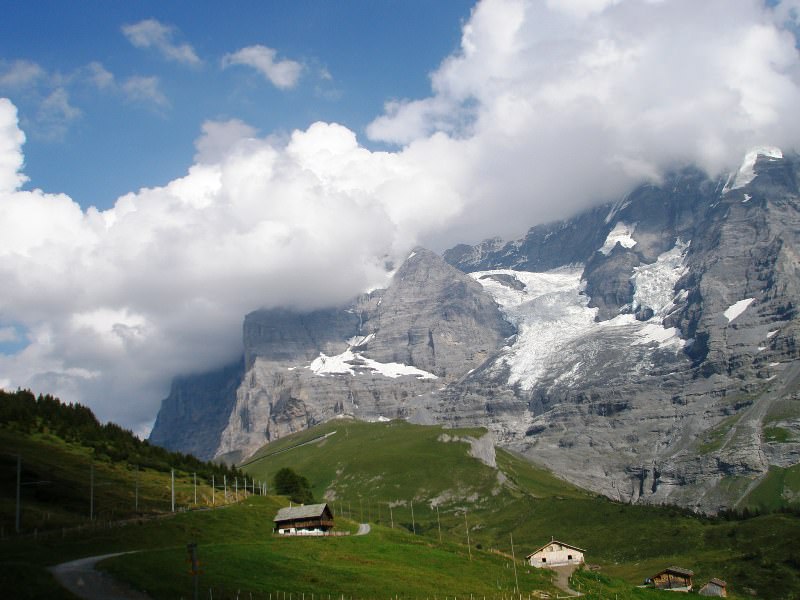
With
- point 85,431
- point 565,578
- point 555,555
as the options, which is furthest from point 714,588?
point 85,431

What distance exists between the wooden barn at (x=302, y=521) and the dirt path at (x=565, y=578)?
33517 mm

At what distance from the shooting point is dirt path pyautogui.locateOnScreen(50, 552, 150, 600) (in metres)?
59.5

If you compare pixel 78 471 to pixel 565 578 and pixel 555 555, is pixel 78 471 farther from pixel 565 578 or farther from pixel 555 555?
pixel 555 555

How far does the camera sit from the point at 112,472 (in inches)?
5113

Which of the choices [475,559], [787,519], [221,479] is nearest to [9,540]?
[475,559]

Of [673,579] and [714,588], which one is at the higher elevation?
[673,579]

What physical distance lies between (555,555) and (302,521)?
48072 millimetres

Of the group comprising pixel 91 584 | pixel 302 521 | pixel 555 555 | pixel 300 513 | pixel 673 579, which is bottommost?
pixel 673 579

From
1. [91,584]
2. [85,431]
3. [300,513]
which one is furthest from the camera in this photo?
[85,431]

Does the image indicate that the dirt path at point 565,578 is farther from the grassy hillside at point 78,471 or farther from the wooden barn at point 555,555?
the grassy hillside at point 78,471

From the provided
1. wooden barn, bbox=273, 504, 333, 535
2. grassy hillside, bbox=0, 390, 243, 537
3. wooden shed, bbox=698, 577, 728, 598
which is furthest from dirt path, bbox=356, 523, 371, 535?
wooden shed, bbox=698, 577, 728, 598

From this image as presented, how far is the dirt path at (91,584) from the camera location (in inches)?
2344

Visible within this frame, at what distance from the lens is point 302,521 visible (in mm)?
116562

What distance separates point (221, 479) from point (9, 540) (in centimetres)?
8954
